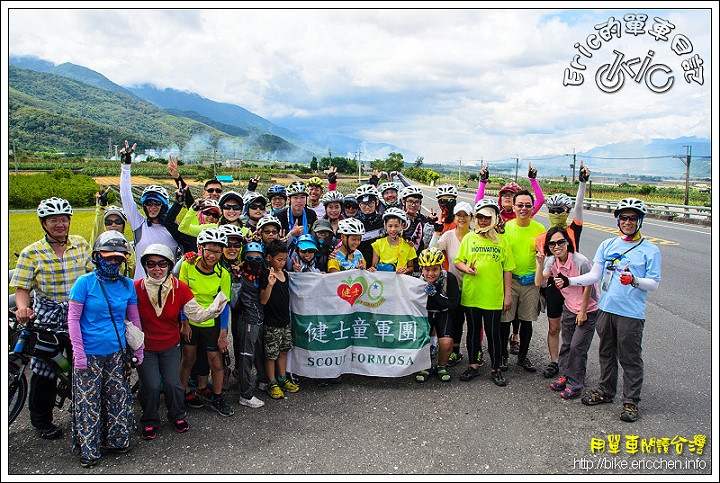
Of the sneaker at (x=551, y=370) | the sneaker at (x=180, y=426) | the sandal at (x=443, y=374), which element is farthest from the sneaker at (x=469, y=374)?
the sneaker at (x=180, y=426)

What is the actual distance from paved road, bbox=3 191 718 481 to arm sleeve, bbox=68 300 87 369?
0.95 m

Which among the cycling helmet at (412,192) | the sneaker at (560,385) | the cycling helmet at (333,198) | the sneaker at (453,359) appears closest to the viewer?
the sneaker at (560,385)

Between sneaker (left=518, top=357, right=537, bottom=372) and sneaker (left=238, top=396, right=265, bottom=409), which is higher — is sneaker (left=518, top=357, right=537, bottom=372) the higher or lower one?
the higher one

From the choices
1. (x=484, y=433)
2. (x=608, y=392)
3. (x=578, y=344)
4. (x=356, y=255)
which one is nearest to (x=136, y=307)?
(x=356, y=255)

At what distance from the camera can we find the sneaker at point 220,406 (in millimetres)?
4871

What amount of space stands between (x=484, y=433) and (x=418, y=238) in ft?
9.86

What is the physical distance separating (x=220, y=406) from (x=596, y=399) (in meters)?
4.29

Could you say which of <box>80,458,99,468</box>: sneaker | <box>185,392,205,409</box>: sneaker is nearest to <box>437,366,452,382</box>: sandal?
<box>185,392,205,409</box>: sneaker

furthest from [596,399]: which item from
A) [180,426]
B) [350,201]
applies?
[180,426]

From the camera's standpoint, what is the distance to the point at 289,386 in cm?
547

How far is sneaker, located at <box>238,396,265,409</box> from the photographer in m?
5.05

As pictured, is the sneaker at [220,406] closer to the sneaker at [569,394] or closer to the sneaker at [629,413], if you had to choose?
the sneaker at [569,394]

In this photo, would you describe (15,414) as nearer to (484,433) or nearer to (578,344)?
(484,433)

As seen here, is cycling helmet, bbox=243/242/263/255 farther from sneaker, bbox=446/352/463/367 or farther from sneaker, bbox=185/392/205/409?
sneaker, bbox=446/352/463/367
